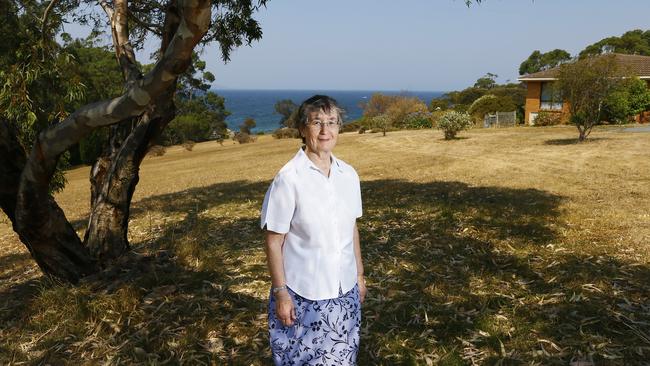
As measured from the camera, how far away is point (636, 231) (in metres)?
7.33

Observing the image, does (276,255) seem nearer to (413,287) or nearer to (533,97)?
(413,287)

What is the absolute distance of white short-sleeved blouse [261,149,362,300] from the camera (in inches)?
106

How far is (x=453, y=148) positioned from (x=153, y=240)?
16079 mm

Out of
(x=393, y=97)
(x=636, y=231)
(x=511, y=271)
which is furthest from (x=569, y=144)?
(x=393, y=97)

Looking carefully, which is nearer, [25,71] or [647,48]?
[25,71]

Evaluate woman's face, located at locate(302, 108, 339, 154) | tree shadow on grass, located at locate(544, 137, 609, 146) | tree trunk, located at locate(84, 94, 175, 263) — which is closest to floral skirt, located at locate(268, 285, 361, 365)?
woman's face, located at locate(302, 108, 339, 154)

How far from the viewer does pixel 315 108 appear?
2.80 meters

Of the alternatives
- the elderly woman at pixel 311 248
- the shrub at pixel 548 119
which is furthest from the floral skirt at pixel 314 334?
the shrub at pixel 548 119

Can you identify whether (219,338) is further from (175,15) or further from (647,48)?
(647,48)

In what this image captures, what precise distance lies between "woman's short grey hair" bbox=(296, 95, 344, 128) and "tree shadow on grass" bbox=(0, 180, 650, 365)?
2.50 m

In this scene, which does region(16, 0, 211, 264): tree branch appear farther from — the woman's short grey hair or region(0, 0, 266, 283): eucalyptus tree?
the woman's short grey hair

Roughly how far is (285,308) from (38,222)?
12.7ft

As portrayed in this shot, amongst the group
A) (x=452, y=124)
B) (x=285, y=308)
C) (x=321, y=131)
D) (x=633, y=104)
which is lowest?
(x=452, y=124)

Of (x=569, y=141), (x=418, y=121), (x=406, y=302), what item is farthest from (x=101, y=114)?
(x=418, y=121)
